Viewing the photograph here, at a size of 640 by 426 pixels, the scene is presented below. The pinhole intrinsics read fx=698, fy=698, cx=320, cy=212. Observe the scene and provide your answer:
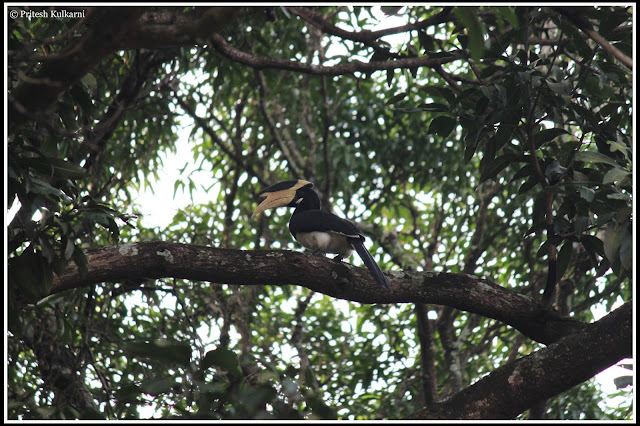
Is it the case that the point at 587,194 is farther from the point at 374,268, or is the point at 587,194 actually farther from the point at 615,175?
the point at 374,268

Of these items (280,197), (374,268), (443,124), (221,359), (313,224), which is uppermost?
(280,197)

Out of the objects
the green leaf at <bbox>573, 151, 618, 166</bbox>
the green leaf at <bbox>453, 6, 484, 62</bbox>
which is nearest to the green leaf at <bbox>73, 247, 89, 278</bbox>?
the green leaf at <bbox>453, 6, 484, 62</bbox>

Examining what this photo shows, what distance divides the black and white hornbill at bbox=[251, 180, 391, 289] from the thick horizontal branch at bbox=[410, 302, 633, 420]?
1.01 metres

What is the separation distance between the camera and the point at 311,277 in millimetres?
2969

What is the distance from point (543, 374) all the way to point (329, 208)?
3.38m

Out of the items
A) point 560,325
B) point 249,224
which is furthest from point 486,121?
point 249,224

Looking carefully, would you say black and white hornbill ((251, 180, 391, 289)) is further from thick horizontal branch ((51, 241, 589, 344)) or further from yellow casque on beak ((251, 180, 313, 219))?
thick horizontal branch ((51, 241, 589, 344))

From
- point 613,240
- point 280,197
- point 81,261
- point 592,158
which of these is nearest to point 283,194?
point 280,197

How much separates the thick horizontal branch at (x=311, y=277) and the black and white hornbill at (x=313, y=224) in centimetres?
33

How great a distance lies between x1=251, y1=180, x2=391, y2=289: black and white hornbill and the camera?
12.9 ft

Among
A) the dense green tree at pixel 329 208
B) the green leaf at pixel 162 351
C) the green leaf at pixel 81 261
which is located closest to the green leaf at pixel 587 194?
Answer: the dense green tree at pixel 329 208

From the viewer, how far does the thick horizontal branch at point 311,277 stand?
9.02ft

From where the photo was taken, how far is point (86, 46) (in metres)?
1.77

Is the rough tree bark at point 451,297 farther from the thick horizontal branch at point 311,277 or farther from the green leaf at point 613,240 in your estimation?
the green leaf at point 613,240
